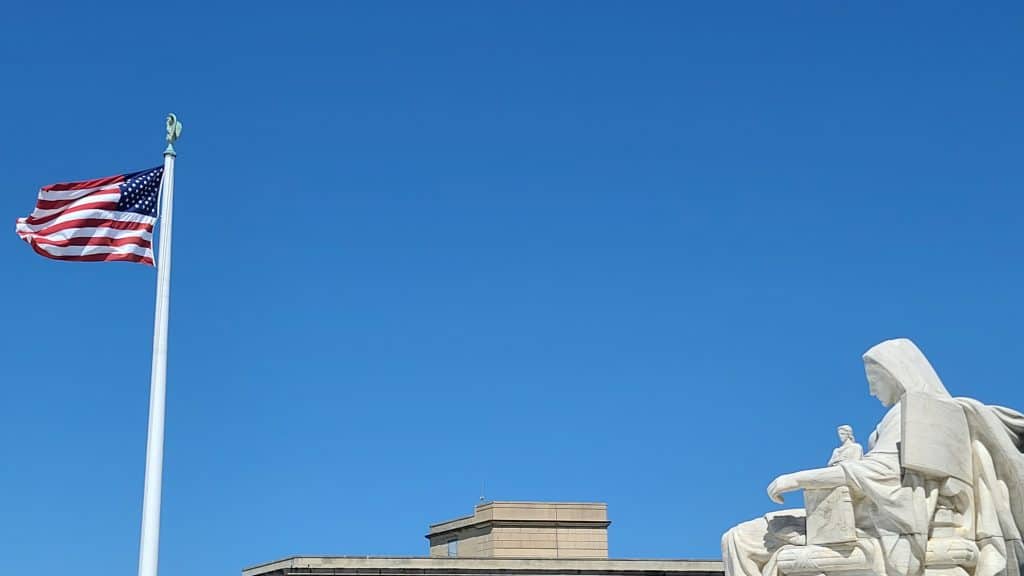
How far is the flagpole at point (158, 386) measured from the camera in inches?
738

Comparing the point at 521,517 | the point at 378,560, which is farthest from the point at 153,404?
the point at 521,517

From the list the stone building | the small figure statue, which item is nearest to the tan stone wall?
the stone building

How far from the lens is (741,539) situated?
19.2 m

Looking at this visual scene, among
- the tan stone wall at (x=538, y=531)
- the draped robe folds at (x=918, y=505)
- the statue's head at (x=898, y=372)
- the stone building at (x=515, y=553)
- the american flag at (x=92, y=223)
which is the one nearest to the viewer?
the draped robe folds at (x=918, y=505)

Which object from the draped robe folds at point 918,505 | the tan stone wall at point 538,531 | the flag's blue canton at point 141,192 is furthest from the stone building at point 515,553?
the draped robe folds at point 918,505

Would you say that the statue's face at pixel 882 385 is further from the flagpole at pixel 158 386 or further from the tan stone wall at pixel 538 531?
the tan stone wall at pixel 538 531

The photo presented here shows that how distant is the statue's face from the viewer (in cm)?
1902

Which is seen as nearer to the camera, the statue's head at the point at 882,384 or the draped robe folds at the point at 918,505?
the draped robe folds at the point at 918,505

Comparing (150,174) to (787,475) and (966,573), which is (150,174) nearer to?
(787,475)

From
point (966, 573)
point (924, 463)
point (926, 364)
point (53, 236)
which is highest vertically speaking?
point (53, 236)

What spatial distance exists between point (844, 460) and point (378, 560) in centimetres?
3240

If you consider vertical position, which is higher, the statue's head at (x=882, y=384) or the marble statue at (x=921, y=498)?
the statue's head at (x=882, y=384)

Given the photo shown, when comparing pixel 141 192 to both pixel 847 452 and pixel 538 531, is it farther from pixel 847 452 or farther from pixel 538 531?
pixel 538 531

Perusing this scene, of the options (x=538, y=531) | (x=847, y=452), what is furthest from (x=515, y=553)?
(x=847, y=452)
